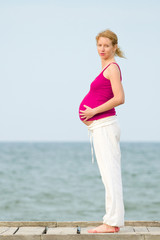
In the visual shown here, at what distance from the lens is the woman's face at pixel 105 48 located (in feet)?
15.6

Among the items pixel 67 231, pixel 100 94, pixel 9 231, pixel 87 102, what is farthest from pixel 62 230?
pixel 100 94

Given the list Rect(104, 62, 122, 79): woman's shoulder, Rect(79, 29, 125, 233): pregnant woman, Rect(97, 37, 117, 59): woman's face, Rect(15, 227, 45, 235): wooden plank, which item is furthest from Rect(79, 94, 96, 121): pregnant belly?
Rect(15, 227, 45, 235): wooden plank

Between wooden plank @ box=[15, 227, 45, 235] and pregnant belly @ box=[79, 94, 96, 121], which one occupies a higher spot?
pregnant belly @ box=[79, 94, 96, 121]

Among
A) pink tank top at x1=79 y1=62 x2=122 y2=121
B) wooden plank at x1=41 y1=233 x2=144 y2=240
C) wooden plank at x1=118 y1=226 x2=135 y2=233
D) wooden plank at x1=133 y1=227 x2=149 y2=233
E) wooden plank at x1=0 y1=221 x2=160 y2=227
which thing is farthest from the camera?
wooden plank at x1=0 y1=221 x2=160 y2=227

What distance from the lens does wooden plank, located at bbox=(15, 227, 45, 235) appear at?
495 centimetres

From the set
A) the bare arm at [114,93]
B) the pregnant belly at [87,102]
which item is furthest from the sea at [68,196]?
the bare arm at [114,93]

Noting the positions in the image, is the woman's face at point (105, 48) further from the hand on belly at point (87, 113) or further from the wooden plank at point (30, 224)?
the wooden plank at point (30, 224)

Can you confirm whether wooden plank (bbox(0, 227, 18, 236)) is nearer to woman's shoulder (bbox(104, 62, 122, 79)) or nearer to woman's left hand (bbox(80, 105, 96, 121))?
woman's left hand (bbox(80, 105, 96, 121))

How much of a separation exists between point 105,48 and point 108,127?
0.73 metres

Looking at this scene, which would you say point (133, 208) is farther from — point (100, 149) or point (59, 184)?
point (100, 149)

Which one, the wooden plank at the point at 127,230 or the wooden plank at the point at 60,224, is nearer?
the wooden plank at the point at 127,230

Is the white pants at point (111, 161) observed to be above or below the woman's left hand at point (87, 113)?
below

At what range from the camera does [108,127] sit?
183 inches

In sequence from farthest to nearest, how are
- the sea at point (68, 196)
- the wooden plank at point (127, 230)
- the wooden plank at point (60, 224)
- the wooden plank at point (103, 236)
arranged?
1. the sea at point (68, 196)
2. the wooden plank at point (60, 224)
3. the wooden plank at point (127, 230)
4. the wooden plank at point (103, 236)
